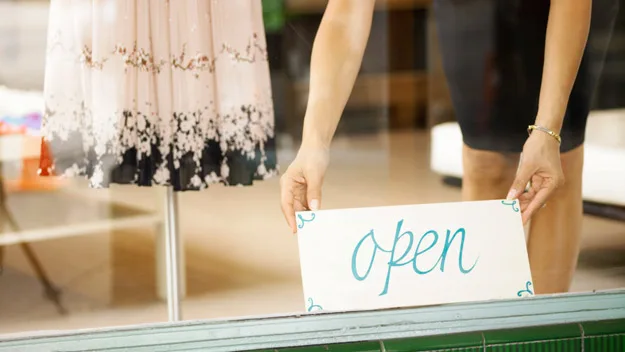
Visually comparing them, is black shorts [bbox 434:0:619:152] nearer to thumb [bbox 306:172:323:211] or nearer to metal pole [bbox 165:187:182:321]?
thumb [bbox 306:172:323:211]

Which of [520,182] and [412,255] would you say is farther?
[520,182]

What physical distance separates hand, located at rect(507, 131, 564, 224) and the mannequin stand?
675 millimetres

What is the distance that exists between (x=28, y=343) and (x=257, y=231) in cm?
46

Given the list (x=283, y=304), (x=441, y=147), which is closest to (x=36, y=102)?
(x=283, y=304)

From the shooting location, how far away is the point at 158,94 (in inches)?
55.1

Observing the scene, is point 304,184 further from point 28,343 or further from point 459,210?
point 28,343

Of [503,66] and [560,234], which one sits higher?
[503,66]

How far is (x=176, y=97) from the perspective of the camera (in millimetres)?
1409

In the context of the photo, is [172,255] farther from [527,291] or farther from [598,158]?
[598,158]

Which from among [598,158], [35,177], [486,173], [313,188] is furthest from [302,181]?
[598,158]

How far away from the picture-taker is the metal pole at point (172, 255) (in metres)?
1.44

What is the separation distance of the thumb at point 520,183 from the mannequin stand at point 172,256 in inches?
25.8

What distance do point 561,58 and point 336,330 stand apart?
0.70m

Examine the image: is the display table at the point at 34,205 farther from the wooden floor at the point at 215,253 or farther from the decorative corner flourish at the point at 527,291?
the decorative corner flourish at the point at 527,291
